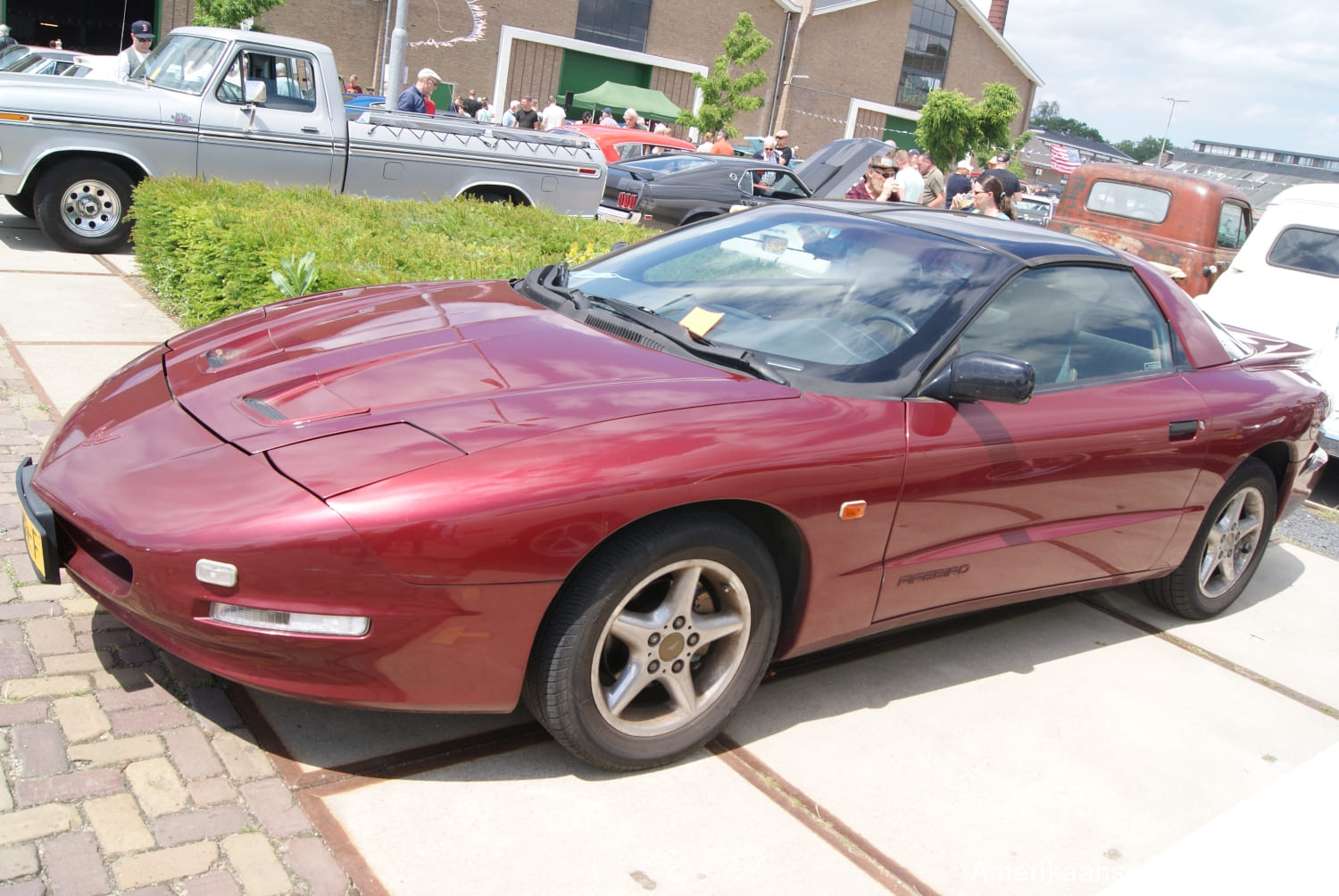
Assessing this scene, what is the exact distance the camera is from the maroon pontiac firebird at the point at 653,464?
2521mm

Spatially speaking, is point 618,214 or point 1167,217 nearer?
point 1167,217

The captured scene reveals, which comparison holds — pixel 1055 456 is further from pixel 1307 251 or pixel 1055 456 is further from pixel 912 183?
pixel 912 183

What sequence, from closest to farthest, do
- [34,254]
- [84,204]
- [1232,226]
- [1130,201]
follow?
[34,254] → [84,204] → [1232,226] → [1130,201]

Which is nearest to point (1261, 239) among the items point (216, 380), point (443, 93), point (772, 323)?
point (772, 323)

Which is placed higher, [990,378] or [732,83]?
[732,83]

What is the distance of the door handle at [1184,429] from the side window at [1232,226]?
946 centimetres

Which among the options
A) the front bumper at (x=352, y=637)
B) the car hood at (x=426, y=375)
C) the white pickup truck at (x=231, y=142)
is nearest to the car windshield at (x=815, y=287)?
the car hood at (x=426, y=375)

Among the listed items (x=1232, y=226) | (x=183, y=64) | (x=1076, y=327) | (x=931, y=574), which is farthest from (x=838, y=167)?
(x=931, y=574)

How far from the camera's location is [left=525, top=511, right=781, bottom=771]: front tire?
8.92 ft

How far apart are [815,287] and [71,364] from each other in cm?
403

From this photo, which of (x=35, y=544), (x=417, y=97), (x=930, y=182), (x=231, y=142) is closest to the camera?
(x=35, y=544)

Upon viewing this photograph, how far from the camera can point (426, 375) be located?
3.06m

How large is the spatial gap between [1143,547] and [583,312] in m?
2.20

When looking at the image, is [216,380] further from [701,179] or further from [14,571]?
[701,179]
